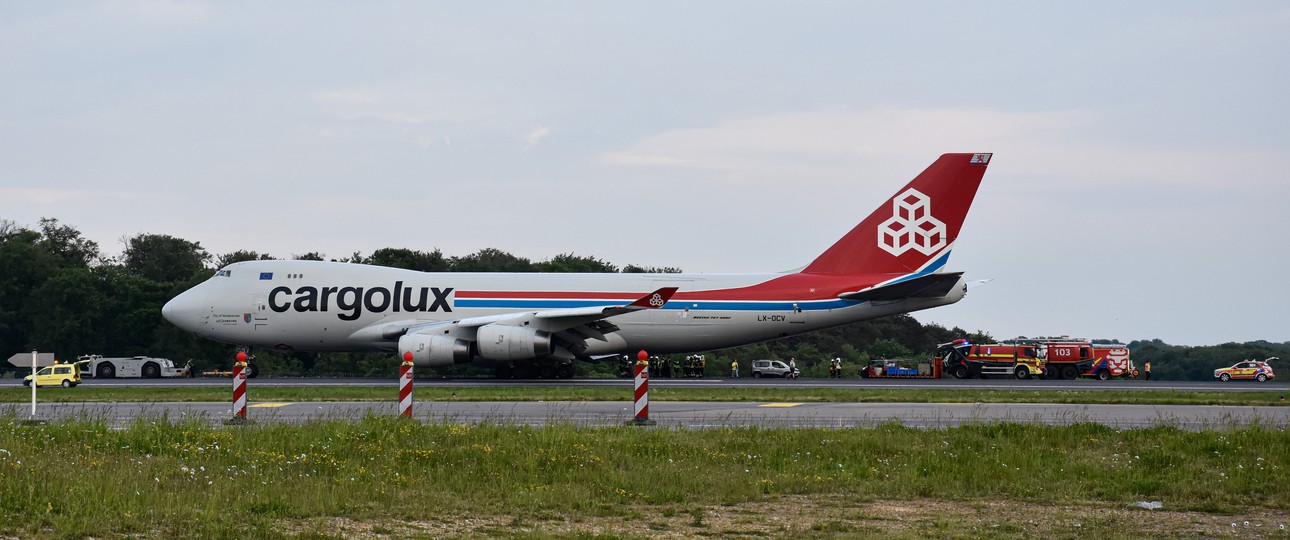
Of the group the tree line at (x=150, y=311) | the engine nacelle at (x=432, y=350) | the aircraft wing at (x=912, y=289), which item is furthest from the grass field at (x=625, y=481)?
the tree line at (x=150, y=311)

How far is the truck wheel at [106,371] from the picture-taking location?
157 ft

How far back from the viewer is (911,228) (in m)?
→ 40.3

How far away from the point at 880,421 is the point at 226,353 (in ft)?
149

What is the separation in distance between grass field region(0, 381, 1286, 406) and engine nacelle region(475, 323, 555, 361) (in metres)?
5.13

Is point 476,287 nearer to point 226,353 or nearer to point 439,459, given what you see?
point 226,353

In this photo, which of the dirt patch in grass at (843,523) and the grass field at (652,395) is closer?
the dirt patch in grass at (843,523)

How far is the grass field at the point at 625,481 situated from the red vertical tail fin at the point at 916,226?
2445cm

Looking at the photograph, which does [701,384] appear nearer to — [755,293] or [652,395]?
[755,293]

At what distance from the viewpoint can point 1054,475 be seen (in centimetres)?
1268

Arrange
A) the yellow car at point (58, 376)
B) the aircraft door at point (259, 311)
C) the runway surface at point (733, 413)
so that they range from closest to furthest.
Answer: the runway surface at point (733, 413) < the yellow car at point (58, 376) < the aircraft door at point (259, 311)

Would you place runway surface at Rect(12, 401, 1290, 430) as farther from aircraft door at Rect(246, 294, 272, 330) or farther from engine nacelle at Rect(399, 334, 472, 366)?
aircraft door at Rect(246, 294, 272, 330)

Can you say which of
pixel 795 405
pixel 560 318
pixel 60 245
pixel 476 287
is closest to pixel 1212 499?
pixel 795 405

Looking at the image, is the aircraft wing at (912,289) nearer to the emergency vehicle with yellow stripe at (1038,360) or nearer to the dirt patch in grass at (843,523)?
the emergency vehicle with yellow stripe at (1038,360)

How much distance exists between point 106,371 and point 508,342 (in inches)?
828
